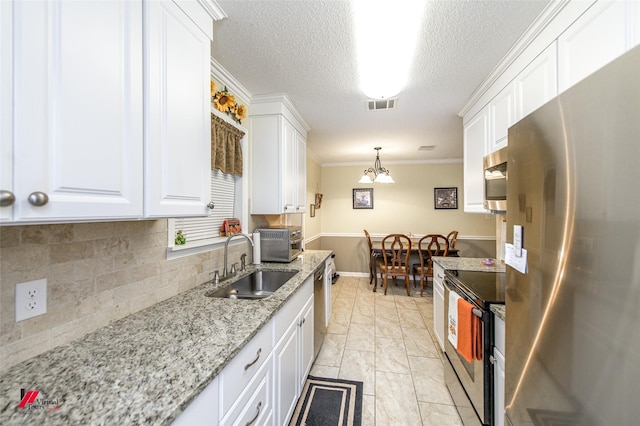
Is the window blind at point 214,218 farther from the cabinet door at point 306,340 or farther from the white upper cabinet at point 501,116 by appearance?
the white upper cabinet at point 501,116

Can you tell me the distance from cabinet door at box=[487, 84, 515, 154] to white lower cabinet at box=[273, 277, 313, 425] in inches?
72.9

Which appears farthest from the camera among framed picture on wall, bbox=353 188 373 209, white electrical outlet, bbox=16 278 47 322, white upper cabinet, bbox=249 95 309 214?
framed picture on wall, bbox=353 188 373 209

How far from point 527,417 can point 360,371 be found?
1689 mm

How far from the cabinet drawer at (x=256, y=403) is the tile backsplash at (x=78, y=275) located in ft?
2.25

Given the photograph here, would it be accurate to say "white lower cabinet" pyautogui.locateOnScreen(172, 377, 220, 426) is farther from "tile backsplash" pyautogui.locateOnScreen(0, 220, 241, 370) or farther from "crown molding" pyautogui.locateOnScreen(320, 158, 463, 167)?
"crown molding" pyautogui.locateOnScreen(320, 158, 463, 167)

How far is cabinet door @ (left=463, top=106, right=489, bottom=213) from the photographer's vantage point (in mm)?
2205

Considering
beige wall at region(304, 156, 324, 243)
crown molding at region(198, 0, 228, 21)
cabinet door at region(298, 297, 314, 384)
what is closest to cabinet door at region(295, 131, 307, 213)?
cabinet door at region(298, 297, 314, 384)

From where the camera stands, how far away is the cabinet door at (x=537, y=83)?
4.51ft

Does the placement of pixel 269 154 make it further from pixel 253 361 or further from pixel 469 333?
pixel 469 333

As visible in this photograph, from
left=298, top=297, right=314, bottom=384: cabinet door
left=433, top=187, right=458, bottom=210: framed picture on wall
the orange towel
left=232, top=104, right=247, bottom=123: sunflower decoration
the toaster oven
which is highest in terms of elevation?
left=232, top=104, right=247, bottom=123: sunflower decoration

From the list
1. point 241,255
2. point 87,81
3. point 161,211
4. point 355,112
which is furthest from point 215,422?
point 355,112

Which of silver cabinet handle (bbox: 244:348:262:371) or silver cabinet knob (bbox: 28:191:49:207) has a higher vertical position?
silver cabinet knob (bbox: 28:191:49:207)

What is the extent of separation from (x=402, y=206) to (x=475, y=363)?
13.5 feet

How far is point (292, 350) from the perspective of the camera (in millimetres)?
1677
